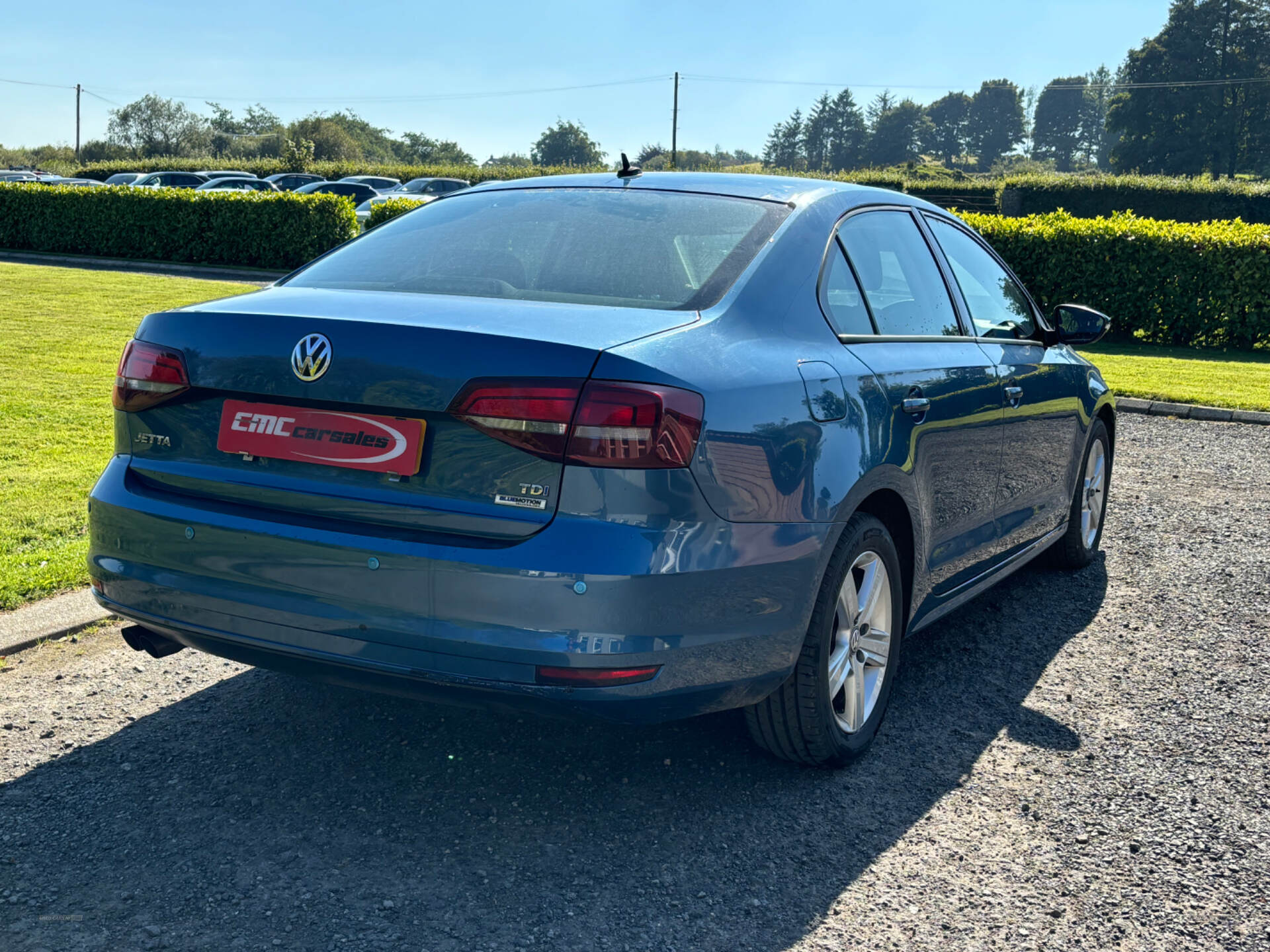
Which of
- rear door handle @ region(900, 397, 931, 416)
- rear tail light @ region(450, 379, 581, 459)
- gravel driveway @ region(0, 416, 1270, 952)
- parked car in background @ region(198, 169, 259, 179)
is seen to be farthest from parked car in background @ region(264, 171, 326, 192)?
Result: rear tail light @ region(450, 379, 581, 459)

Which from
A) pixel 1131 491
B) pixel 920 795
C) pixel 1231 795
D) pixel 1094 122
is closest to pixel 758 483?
pixel 920 795

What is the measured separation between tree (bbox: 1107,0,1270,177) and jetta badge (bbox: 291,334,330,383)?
100m

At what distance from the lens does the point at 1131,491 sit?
26.1ft

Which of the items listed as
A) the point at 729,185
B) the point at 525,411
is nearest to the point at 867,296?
the point at 729,185

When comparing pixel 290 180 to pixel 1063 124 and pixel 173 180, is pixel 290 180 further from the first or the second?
pixel 1063 124

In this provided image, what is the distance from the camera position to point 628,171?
4.18 metres

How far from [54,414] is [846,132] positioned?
191 m

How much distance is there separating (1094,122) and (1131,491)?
205312mm

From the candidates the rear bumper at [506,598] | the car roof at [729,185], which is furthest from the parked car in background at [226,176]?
the rear bumper at [506,598]

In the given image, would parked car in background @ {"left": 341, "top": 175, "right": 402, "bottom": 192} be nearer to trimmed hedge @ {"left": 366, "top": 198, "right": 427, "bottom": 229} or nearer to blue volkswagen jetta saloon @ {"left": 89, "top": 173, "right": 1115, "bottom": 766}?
trimmed hedge @ {"left": 366, "top": 198, "right": 427, "bottom": 229}

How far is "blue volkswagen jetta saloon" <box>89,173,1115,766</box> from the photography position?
2.71 metres

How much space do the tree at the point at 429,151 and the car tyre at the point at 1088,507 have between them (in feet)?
452

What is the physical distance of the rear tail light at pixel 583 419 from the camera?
8.75 feet

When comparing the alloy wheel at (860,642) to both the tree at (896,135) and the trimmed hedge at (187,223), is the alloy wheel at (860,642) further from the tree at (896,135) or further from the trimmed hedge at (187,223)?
the tree at (896,135)
